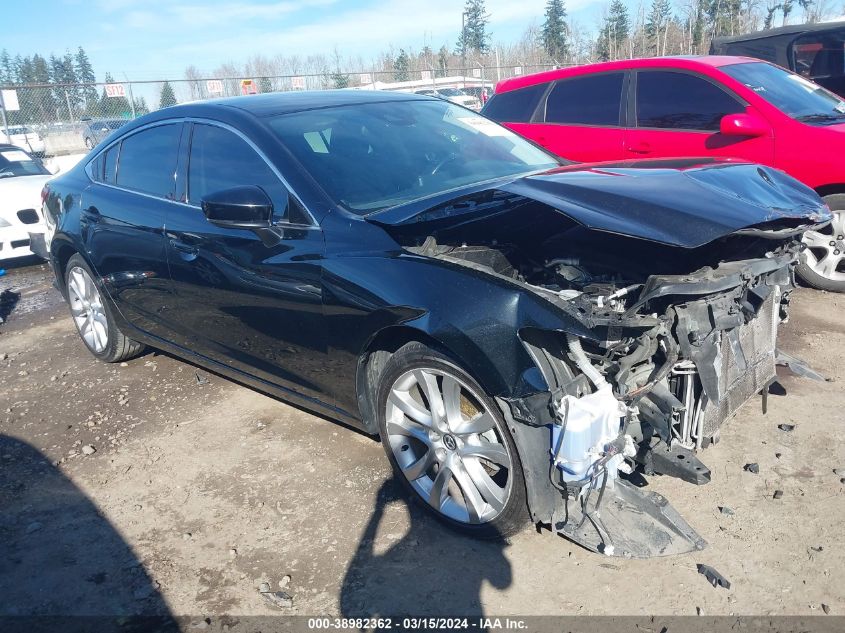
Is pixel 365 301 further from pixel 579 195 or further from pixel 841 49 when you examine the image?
pixel 841 49

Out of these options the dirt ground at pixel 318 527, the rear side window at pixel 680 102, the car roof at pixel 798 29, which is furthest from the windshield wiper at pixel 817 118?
the car roof at pixel 798 29

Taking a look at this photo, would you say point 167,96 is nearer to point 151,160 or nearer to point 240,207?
point 151,160

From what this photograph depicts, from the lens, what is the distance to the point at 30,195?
841cm

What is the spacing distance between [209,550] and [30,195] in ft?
23.7

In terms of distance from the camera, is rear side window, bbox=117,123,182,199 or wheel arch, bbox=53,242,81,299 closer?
rear side window, bbox=117,123,182,199

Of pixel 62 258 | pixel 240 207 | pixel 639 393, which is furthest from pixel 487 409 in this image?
pixel 62 258

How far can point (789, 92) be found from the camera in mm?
5754

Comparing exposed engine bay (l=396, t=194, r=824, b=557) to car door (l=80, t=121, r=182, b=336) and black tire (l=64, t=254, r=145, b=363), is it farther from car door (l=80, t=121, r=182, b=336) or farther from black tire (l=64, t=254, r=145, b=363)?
black tire (l=64, t=254, r=145, b=363)

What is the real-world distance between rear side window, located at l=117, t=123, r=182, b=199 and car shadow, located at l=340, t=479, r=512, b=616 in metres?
2.29

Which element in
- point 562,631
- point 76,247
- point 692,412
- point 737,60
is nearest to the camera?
point 562,631

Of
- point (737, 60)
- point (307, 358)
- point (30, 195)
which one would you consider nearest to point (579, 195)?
point (307, 358)

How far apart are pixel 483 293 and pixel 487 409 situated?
44 centimetres

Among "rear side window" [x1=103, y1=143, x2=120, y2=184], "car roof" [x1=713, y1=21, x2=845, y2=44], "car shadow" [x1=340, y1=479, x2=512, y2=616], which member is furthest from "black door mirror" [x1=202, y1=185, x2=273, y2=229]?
"car roof" [x1=713, y1=21, x2=845, y2=44]

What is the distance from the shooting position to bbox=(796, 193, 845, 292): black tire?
5.29 m
